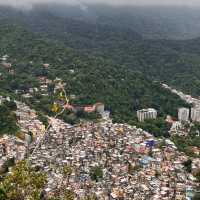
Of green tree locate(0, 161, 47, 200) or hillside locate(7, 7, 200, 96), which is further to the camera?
hillside locate(7, 7, 200, 96)

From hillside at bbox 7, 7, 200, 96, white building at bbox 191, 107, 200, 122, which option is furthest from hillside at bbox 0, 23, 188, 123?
hillside at bbox 7, 7, 200, 96

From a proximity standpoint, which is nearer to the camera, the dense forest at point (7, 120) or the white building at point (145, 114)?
the dense forest at point (7, 120)

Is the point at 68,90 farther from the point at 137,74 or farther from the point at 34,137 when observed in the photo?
the point at 34,137

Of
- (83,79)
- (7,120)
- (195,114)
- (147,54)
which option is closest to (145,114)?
(195,114)

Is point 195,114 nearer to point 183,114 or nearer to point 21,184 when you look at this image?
point 183,114

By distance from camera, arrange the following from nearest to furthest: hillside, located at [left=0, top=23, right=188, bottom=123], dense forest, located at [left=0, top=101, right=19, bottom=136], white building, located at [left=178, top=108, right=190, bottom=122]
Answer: dense forest, located at [left=0, top=101, right=19, bottom=136] < white building, located at [left=178, top=108, right=190, bottom=122] < hillside, located at [left=0, top=23, right=188, bottom=123]

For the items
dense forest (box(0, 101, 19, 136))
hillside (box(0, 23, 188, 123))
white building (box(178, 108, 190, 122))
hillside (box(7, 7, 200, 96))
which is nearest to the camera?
dense forest (box(0, 101, 19, 136))

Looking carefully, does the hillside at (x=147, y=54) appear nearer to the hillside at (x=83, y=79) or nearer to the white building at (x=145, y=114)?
the hillside at (x=83, y=79)

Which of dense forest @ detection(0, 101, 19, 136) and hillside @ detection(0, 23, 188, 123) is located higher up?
dense forest @ detection(0, 101, 19, 136)

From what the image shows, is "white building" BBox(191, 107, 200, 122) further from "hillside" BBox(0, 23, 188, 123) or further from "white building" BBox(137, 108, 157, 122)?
"white building" BBox(137, 108, 157, 122)

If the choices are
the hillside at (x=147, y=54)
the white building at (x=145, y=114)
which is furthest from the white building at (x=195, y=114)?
the hillside at (x=147, y=54)
